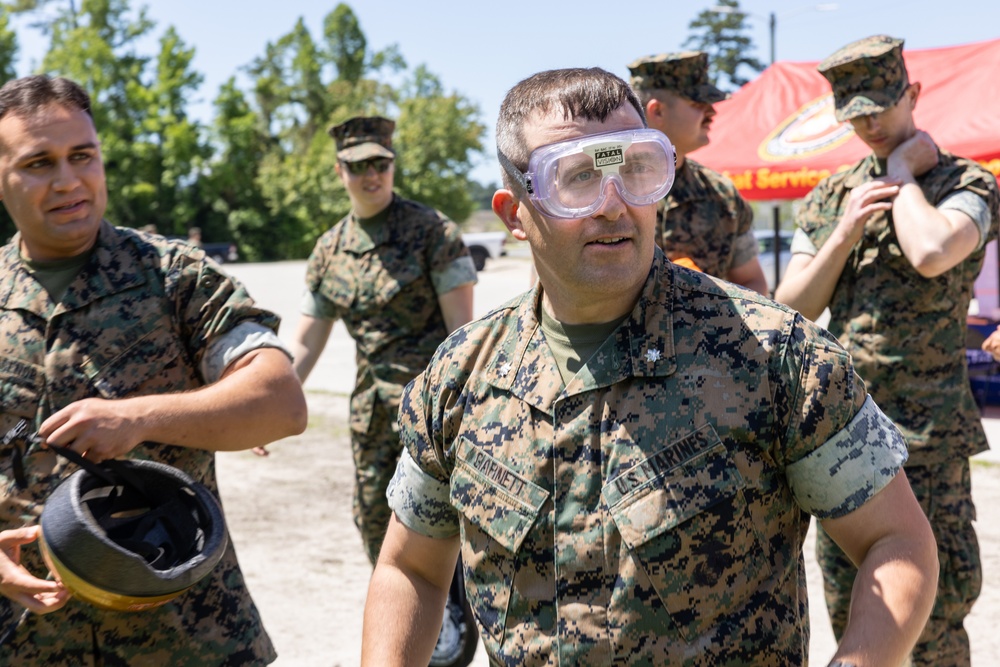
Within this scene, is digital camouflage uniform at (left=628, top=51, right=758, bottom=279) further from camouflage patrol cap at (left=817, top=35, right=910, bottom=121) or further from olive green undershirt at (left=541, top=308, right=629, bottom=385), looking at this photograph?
olive green undershirt at (left=541, top=308, right=629, bottom=385)

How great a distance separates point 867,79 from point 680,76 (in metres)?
0.78

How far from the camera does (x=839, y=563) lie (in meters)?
4.03

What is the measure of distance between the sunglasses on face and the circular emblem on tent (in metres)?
5.51

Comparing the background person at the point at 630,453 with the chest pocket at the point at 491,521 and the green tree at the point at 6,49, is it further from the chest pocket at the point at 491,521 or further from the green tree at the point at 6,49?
the green tree at the point at 6,49

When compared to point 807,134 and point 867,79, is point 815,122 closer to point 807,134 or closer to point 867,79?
point 807,134

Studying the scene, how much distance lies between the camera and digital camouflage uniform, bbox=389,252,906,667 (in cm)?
192

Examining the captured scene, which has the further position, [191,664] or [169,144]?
[169,144]

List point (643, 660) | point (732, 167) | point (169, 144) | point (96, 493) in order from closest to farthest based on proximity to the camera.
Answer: point (643, 660), point (96, 493), point (732, 167), point (169, 144)

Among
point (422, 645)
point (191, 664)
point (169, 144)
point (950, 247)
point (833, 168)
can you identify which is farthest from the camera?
point (169, 144)

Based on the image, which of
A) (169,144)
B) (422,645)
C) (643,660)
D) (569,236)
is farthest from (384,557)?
(169,144)

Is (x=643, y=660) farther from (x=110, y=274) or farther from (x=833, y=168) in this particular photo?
(x=833, y=168)

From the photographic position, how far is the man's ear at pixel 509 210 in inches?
87.2

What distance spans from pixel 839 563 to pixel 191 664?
2.41 meters

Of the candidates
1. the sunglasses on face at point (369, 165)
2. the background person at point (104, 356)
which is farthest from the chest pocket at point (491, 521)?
the sunglasses on face at point (369, 165)
